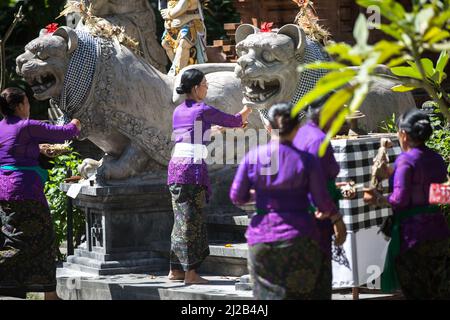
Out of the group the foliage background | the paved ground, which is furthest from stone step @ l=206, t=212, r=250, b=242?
the foliage background

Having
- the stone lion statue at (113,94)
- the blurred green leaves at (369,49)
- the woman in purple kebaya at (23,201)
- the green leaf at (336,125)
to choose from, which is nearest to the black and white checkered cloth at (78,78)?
the stone lion statue at (113,94)

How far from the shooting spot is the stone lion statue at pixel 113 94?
10680mm

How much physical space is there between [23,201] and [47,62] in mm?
1668

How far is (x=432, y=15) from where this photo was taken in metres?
6.27

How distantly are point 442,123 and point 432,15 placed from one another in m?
4.92

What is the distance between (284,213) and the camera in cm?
728

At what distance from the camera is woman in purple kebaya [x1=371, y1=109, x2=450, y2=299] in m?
7.83

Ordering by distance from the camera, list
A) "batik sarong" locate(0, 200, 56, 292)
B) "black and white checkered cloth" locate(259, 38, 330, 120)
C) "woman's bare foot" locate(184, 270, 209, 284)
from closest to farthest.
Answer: "batik sarong" locate(0, 200, 56, 292)
"black and white checkered cloth" locate(259, 38, 330, 120)
"woman's bare foot" locate(184, 270, 209, 284)

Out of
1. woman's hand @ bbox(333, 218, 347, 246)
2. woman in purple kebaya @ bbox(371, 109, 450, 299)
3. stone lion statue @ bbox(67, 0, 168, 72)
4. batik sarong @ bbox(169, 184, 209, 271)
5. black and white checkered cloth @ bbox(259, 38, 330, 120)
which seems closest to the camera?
woman's hand @ bbox(333, 218, 347, 246)

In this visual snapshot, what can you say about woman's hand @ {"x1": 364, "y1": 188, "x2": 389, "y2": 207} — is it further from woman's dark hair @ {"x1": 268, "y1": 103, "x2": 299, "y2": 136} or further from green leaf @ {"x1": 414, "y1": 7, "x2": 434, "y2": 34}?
green leaf @ {"x1": 414, "y1": 7, "x2": 434, "y2": 34}

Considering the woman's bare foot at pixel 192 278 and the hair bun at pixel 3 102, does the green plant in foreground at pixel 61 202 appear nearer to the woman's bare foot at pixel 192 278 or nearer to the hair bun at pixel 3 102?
the woman's bare foot at pixel 192 278

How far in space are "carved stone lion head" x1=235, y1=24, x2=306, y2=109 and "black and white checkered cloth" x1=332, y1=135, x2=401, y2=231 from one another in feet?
3.12

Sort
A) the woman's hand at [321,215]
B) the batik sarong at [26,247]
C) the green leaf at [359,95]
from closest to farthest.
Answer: the green leaf at [359,95] → the woman's hand at [321,215] → the batik sarong at [26,247]

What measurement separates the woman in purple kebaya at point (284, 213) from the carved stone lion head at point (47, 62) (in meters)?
3.74
